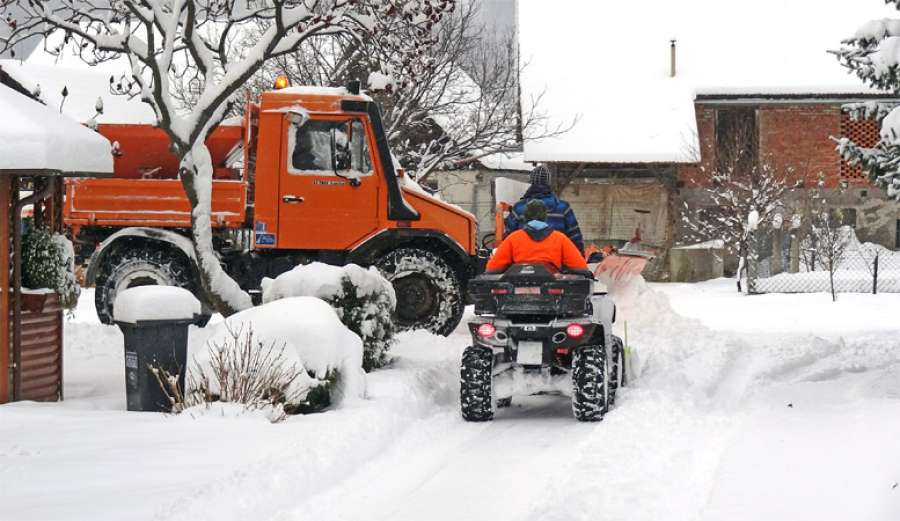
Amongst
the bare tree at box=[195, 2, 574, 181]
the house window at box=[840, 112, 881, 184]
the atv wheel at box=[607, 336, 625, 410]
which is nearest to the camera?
the atv wheel at box=[607, 336, 625, 410]

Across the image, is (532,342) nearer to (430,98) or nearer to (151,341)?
(151,341)

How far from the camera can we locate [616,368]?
10.3m

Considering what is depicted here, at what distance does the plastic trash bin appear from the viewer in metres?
9.26

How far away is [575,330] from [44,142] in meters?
4.15

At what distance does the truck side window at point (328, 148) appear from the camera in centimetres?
1362

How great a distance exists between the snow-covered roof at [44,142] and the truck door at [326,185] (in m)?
3.94

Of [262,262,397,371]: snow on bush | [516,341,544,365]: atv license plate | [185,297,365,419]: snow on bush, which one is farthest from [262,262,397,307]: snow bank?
[516,341,544,365]: atv license plate

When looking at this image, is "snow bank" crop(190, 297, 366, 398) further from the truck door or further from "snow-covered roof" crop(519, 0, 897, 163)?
"snow-covered roof" crop(519, 0, 897, 163)

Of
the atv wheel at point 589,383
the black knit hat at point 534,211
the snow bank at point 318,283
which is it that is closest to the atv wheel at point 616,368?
the atv wheel at point 589,383

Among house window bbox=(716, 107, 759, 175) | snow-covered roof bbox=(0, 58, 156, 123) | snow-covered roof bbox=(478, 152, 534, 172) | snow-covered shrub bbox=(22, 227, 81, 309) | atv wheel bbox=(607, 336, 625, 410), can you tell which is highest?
snow-covered roof bbox=(0, 58, 156, 123)

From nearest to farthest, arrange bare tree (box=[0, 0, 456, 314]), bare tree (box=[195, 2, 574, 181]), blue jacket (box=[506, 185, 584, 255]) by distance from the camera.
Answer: bare tree (box=[0, 0, 456, 314]) → blue jacket (box=[506, 185, 584, 255]) → bare tree (box=[195, 2, 574, 181])

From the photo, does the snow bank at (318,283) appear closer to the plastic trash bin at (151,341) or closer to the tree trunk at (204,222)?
the plastic trash bin at (151,341)

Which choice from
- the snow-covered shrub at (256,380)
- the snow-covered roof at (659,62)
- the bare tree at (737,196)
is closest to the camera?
the snow-covered shrub at (256,380)

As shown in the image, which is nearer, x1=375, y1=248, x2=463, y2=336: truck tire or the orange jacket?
the orange jacket
